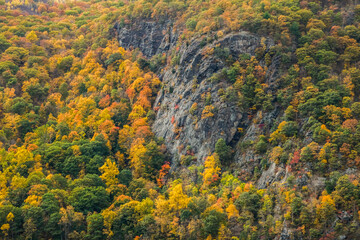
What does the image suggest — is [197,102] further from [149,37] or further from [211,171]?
[149,37]

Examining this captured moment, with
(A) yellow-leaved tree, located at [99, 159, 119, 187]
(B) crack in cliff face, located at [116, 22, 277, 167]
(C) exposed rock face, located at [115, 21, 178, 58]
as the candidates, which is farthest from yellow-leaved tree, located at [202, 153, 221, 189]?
(C) exposed rock face, located at [115, 21, 178, 58]

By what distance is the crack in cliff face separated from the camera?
92.1 metres

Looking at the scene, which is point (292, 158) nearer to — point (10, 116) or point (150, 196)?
point (150, 196)

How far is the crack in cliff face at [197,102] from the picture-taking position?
3625 inches

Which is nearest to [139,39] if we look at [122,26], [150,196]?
[122,26]

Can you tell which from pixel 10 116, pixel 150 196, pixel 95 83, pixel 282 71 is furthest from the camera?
pixel 95 83

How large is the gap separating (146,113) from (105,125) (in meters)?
11.8

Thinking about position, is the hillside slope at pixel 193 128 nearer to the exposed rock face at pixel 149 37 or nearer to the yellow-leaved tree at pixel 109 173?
the yellow-leaved tree at pixel 109 173

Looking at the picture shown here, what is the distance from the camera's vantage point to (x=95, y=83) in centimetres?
12356

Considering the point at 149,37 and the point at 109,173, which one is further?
the point at 149,37

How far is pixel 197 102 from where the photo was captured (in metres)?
97.7

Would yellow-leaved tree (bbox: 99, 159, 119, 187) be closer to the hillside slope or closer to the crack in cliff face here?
the hillside slope

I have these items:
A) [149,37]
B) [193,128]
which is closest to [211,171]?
[193,128]

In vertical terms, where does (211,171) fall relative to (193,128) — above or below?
below
